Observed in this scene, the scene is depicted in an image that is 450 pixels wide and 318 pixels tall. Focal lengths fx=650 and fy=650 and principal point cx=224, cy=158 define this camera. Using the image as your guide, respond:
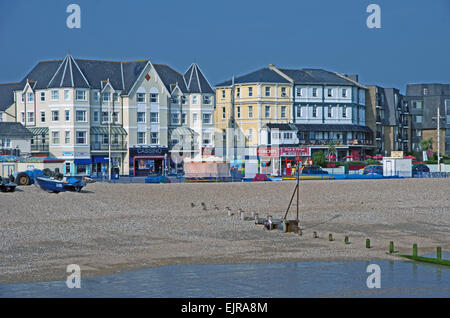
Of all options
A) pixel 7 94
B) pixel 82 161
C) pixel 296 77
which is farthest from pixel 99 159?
pixel 296 77

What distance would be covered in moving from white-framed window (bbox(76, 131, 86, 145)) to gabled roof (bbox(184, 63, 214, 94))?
14.9 m

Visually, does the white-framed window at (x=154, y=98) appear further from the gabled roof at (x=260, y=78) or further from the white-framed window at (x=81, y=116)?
the gabled roof at (x=260, y=78)

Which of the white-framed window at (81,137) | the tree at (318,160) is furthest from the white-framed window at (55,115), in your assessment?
the tree at (318,160)

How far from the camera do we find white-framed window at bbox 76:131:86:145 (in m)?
73.5

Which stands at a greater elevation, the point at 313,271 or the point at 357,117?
the point at 357,117

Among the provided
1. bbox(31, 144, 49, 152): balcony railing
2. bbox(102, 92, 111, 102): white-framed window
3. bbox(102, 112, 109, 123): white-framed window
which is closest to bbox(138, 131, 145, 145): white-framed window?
bbox(102, 112, 109, 123): white-framed window

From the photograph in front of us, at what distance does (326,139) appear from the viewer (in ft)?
299

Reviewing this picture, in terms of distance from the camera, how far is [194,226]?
114 ft

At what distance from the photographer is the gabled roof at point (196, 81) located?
81.5m

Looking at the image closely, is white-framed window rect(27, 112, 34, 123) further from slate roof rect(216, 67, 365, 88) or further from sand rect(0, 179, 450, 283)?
sand rect(0, 179, 450, 283)

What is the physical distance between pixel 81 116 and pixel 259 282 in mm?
54676

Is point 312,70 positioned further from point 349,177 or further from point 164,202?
point 164,202
